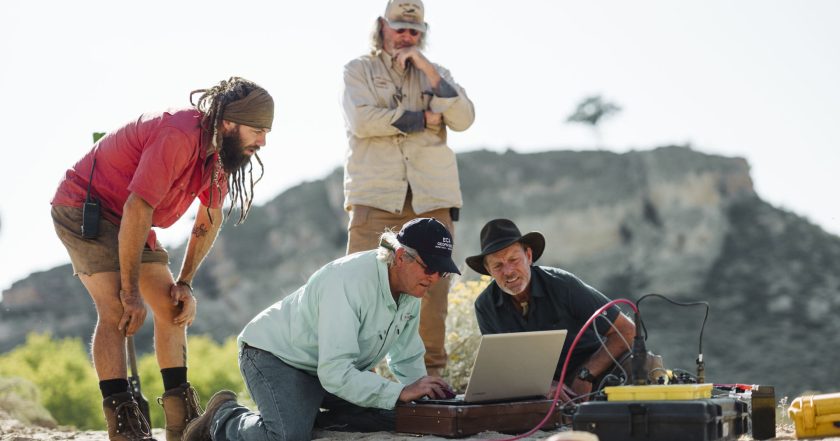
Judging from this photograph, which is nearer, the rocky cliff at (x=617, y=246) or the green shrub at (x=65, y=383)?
the green shrub at (x=65, y=383)

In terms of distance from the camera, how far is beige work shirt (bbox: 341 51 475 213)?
6.19m

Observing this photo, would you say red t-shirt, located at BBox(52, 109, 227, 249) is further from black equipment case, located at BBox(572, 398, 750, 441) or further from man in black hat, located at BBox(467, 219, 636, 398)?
black equipment case, located at BBox(572, 398, 750, 441)

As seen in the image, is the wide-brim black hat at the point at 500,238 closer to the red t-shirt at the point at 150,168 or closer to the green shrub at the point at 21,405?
the red t-shirt at the point at 150,168

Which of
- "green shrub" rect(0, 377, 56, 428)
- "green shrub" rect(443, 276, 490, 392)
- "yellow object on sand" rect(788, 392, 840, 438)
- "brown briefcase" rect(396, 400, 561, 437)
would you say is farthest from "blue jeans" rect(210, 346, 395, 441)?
"green shrub" rect(0, 377, 56, 428)

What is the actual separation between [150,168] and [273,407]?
1243 millimetres

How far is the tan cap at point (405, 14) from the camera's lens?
6.29m

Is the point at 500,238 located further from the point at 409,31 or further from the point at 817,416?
the point at 817,416

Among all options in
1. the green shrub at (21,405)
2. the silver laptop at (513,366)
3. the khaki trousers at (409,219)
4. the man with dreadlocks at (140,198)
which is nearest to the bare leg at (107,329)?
the man with dreadlocks at (140,198)

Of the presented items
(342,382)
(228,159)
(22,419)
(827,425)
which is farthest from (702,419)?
(22,419)

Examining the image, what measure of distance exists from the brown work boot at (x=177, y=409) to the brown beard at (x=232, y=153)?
1.16 meters

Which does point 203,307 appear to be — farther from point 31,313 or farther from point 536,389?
point 536,389

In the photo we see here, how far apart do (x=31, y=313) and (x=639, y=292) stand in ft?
65.6

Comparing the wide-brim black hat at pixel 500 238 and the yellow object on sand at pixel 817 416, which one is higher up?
the wide-brim black hat at pixel 500 238

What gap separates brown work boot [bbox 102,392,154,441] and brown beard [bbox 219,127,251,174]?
1.20 metres
